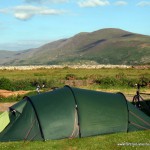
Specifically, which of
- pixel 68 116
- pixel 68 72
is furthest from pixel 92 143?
pixel 68 72

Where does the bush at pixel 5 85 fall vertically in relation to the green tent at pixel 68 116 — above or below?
below

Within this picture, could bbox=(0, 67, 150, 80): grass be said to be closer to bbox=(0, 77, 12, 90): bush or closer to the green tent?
bbox=(0, 77, 12, 90): bush

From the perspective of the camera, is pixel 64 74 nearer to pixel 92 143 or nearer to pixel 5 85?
pixel 5 85

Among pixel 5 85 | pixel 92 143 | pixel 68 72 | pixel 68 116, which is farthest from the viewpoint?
pixel 68 72

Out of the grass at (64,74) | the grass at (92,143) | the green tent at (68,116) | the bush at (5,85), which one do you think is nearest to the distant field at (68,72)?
the grass at (64,74)

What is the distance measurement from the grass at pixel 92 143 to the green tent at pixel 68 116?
0.45m

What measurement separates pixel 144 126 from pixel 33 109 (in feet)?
20.5

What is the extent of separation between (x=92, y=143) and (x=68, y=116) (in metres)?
1.88

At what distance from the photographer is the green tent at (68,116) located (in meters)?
Answer: 17.1

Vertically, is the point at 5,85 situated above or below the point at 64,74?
above

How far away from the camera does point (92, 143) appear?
16.5m

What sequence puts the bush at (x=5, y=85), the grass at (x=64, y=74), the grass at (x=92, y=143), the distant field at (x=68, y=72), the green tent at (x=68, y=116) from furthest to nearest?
the distant field at (x=68, y=72) < the grass at (x=64, y=74) < the bush at (x=5, y=85) < the green tent at (x=68, y=116) < the grass at (x=92, y=143)

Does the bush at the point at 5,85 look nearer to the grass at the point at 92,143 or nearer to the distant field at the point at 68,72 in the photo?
the distant field at the point at 68,72

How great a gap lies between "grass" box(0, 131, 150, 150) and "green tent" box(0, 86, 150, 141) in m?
0.45
